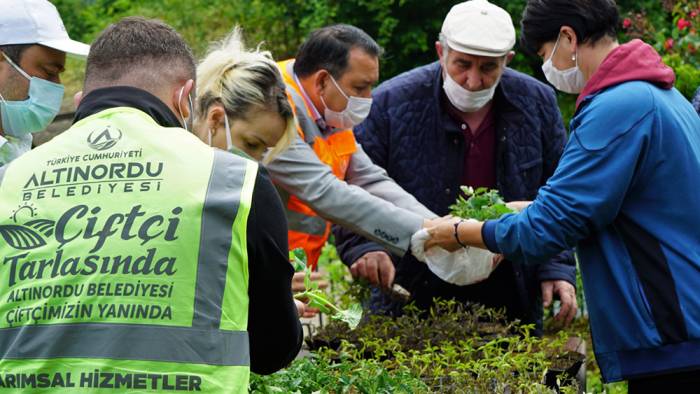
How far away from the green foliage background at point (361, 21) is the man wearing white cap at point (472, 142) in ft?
8.60

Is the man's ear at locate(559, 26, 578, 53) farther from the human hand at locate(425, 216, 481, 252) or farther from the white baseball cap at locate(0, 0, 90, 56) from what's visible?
the white baseball cap at locate(0, 0, 90, 56)

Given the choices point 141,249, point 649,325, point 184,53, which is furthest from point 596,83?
point 141,249

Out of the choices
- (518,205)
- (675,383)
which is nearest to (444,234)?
(518,205)

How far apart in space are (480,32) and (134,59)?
2.40 metres

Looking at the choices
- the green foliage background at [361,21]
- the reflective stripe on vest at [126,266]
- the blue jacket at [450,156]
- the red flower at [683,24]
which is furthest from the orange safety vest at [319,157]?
the red flower at [683,24]

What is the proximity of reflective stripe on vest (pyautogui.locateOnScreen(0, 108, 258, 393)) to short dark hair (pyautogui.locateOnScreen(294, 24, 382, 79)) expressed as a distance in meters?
2.30

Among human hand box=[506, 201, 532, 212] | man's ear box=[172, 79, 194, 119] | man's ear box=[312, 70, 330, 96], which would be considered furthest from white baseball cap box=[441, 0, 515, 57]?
man's ear box=[172, 79, 194, 119]

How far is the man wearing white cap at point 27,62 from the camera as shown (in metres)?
3.82

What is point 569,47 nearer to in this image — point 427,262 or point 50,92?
point 427,262

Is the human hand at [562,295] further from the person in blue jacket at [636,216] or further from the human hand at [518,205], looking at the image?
the person in blue jacket at [636,216]

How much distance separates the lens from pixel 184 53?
2740mm

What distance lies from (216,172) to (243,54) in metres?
1.82

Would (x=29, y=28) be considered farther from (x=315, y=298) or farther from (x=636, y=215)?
(x=636, y=215)

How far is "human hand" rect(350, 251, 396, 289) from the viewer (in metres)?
4.72
